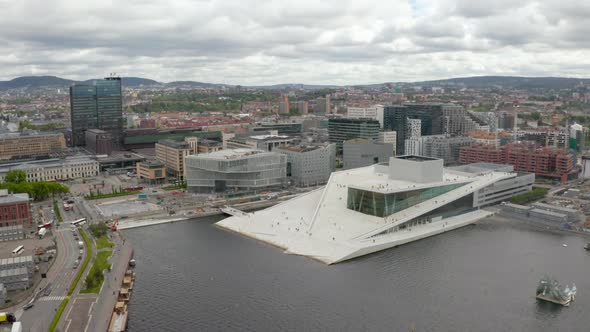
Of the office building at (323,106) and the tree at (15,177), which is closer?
the tree at (15,177)

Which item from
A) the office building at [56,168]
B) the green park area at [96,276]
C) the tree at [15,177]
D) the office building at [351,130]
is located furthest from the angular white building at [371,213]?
the office building at [351,130]

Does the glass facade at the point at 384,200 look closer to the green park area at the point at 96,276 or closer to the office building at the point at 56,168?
the green park area at the point at 96,276

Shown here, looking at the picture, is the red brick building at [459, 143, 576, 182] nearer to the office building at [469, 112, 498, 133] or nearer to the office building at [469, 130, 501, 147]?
the office building at [469, 130, 501, 147]

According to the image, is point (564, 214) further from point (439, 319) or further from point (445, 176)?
point (439, 319)

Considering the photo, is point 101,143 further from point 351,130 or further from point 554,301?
point 554,301

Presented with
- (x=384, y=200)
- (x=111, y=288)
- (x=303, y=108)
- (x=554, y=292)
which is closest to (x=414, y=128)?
(x=384, y=200)
